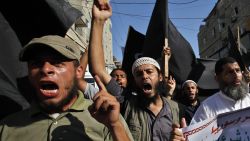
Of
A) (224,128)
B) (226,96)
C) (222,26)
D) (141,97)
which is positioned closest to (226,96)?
(226,96)

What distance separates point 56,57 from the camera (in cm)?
211

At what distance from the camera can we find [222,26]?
1708 inches

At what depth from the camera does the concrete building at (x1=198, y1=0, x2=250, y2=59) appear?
3275cm

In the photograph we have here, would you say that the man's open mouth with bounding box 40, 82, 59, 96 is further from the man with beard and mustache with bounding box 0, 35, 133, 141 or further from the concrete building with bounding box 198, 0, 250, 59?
the concrete building with bounding box 198, 0, 250, 59

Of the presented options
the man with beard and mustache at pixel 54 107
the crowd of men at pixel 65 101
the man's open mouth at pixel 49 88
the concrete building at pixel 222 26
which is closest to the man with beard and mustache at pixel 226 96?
the crowd of men at pixel 65 101

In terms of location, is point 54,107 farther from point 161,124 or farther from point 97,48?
point 161,124

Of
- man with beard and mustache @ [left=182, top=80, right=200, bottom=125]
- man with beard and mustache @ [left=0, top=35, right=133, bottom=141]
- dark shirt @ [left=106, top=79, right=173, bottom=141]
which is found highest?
man with beard and mustache @ [left=0, top=35, right=133, bottom=141]

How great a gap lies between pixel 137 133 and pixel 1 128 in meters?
1.29

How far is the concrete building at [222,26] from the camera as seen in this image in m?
32.7

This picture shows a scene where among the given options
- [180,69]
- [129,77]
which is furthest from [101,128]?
[180,69]

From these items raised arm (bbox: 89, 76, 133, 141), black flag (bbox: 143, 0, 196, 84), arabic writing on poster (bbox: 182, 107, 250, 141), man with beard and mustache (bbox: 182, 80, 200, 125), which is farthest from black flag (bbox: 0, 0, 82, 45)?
man with beard and mustache (bbox: 182, 80, 200, 125)

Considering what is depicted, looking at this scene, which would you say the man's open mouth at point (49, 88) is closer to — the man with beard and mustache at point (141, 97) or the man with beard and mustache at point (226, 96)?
the man with beard and mustache at point (141, 97)

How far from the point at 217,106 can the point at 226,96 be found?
0.64 feet

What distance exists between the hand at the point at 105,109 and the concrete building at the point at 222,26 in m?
27.3
